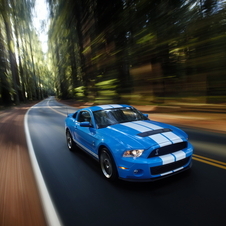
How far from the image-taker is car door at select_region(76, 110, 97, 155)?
13.9ft

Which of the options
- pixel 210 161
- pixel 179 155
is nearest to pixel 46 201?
pixel 179 155

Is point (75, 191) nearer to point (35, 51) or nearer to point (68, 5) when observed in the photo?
point (68, 5)

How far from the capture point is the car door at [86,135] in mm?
4223

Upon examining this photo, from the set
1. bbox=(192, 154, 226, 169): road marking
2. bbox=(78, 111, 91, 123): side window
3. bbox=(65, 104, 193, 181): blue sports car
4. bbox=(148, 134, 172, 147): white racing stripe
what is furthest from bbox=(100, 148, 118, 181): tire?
bbox=(192, 154, 226, 169): road marking

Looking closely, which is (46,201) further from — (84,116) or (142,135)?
(84,116)

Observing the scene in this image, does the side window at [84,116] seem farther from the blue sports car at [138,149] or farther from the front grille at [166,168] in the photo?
the front grille at [166,168]

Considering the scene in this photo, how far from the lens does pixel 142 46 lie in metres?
15.6

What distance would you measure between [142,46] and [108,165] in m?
13.9

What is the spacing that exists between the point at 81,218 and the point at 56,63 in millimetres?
42177

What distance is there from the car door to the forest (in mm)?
8407

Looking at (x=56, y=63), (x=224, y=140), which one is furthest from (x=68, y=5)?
(x=224, y=140)

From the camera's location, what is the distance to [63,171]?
4.36 meters

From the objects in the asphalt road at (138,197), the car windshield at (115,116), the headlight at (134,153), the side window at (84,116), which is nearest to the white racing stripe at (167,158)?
the headlight at (134,153)

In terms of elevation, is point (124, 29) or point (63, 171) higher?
point (124, 29)
